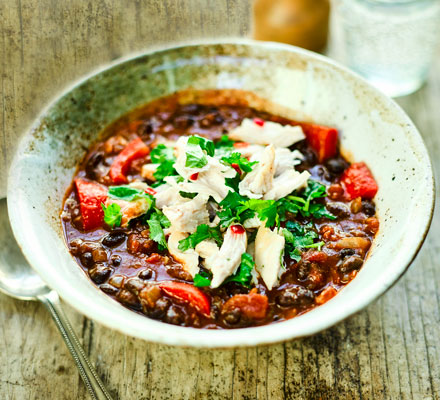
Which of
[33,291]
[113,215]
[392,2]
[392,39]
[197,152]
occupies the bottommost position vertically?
[33,291]

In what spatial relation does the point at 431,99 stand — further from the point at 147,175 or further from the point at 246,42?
the point at 147,175

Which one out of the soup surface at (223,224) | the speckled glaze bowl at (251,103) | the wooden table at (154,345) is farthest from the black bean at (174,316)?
the wooden table at (154,345)

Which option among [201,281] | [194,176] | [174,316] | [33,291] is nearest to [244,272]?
[201,281]

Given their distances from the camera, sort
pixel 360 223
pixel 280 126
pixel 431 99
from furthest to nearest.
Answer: pixel 431 99 → pixel 280 126 → pixel 360 223

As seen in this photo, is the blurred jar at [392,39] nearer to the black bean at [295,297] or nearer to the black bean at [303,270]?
→ the black bean at [303,270]

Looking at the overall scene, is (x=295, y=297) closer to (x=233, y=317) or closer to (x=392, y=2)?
(x=233, y=317)

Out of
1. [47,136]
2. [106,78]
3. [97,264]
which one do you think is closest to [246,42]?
[106,78]
